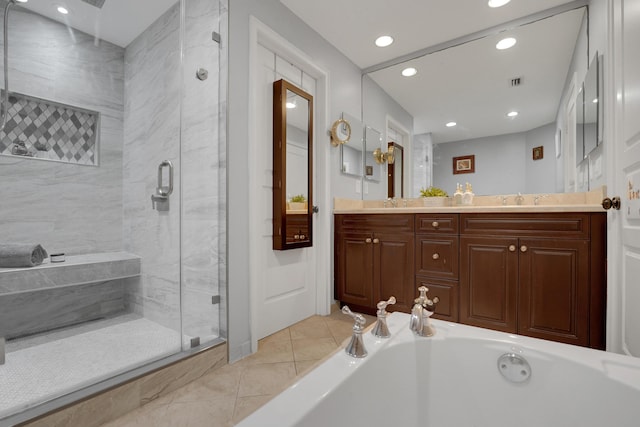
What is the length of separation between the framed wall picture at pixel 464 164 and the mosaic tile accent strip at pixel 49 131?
297cm

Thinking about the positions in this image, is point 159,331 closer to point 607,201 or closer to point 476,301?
point 476,301

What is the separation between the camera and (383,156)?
302 cm

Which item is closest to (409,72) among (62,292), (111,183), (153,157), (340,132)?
(340,132)

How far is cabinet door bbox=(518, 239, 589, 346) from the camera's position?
1664 mm

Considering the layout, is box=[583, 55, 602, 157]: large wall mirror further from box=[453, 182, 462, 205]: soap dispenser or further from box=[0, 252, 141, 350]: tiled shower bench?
box=[0, 252, 141, 350]: tiled shower bench

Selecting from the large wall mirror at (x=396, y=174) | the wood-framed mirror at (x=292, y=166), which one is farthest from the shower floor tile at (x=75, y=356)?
the large wall mirror at (x=396, y=174)

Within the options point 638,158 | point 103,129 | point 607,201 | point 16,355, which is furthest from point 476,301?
point 103,129

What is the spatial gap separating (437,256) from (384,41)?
1.84 metres

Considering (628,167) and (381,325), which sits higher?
(628,167)

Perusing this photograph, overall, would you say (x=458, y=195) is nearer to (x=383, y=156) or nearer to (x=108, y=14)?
(x=383, y=156)

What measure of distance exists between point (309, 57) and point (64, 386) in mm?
2493

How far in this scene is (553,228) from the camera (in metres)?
1.76

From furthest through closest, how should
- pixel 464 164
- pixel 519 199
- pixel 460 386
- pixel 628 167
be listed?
pixel 464 164, pixel 519 199, pixel 628 167, pixel 460 386

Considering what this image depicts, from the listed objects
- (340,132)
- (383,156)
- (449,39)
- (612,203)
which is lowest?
(612,203)
